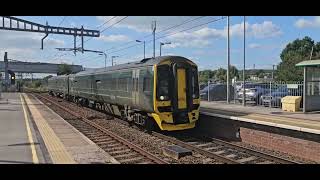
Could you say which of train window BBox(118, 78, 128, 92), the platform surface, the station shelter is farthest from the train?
the station shelter

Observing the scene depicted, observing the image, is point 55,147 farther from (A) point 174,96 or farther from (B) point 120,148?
(A) point 174,96

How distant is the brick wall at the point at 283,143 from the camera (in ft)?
37.9

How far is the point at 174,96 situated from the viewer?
15555 millimetres

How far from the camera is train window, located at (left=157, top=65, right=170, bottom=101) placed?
15.4m

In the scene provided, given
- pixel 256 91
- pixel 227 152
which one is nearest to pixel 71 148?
pixel 227 152

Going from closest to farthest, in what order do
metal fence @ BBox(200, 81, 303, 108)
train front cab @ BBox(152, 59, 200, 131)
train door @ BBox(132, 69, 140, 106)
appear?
train front cab @ BBox(152, 59, 200, 131), train door @ BBox(132, 69, 140, 106), metal fence @ BBox(200, 81, 303, 108)

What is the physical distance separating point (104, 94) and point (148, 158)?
12.5 metres

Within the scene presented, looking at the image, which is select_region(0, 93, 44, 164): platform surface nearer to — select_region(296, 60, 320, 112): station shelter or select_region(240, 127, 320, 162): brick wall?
select_region(240, 127, 320, 162): brick wall

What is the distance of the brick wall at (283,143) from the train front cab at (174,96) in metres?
2.12

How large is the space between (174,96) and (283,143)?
4.49m

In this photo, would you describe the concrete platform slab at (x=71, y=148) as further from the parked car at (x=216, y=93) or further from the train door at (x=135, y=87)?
the parked car at (x=216, y=93)

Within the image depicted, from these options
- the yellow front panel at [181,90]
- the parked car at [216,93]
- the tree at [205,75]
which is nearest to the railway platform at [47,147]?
the yellow front panel at [181,90]

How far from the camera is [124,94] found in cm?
1905
